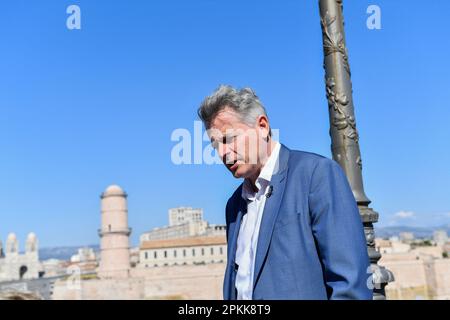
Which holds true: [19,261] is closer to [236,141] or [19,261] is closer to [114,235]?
[114,235]

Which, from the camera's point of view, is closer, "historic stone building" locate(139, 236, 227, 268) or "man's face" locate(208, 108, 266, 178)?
"man's face" locate(208, 108, 266, 178)

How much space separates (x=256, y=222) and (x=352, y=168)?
8.28 feet

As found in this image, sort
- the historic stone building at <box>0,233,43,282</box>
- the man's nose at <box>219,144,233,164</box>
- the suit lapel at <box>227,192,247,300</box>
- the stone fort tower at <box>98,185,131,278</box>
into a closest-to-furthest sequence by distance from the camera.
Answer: the man's nose at <box>219,144,233,164</box> < the suit lapel at <box>227,192,247,300</box> < the stone fort tower at <box>98,185,131,278</box> < the historic stone building at <box>0,233,43,282</box>

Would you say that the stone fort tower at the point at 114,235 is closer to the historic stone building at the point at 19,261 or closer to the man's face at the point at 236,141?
the historic stone building at the point at 19,261

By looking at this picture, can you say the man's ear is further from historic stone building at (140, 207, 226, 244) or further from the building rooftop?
historic stone building at (140, 207, 226, 244)

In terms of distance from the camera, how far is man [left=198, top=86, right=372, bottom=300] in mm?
2145

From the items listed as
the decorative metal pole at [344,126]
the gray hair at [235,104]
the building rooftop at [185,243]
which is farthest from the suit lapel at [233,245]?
the building rooftop at [185,243]

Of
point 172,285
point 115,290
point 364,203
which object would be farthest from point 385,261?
point 364,203

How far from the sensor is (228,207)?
2.85m

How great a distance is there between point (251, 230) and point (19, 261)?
2914 inches

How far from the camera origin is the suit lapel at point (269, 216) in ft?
7.58

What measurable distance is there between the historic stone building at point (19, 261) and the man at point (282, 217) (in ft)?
237

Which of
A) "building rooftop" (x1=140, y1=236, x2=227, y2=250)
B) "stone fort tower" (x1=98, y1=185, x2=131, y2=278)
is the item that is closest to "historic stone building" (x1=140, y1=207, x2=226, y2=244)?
"building rooftop" (x1=140, y1=236, x2=227, y2=250)

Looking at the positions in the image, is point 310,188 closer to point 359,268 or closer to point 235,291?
point 359,268
